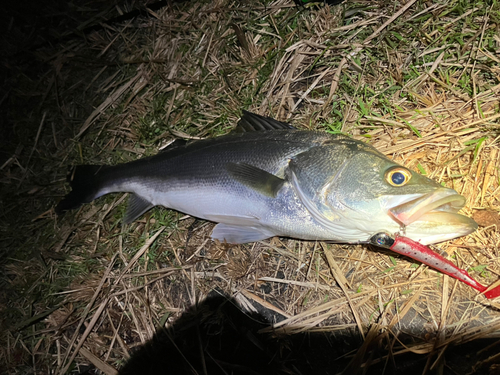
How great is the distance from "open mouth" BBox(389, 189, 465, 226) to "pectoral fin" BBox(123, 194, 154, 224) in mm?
2132

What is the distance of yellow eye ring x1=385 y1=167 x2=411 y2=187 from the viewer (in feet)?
6.08

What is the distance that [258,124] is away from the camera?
259cm

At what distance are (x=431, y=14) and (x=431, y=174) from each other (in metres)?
1.44

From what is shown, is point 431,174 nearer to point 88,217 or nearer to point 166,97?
point 166,97

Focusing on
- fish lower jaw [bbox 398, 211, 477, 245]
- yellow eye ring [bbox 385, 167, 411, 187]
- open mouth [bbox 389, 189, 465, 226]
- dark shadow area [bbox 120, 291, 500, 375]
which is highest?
yellow eye ring [bbox 385, 167, 411, 187]

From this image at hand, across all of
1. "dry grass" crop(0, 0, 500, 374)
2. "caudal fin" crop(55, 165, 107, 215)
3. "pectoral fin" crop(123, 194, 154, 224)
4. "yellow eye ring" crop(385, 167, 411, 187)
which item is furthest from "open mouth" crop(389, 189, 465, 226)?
"caudal fin" crop(55, 165, 107, 215)

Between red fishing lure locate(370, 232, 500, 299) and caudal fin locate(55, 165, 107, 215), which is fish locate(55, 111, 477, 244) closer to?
red fishing lure locate(370, 232, 500, 299)

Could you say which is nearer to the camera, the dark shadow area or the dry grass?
the dark shadow area

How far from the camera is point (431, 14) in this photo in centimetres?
258

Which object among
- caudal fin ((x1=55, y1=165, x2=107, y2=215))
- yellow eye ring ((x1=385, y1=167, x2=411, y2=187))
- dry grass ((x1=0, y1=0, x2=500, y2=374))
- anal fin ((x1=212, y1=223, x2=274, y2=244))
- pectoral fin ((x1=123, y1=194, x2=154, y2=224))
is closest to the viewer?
yellow eye ring ((x1=385, y1=167, x2=411, y2=187))

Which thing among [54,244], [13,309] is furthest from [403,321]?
[13,309]

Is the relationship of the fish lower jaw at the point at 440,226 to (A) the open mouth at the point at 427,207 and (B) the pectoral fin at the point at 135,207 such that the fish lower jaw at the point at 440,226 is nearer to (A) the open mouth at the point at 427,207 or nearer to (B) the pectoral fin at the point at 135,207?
(A) the open mouth at the point at 427,207

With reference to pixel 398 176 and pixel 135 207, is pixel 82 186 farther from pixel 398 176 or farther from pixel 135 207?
pixel 398 176

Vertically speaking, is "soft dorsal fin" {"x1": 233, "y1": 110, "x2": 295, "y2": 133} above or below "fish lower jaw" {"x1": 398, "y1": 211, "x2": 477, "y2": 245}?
above
